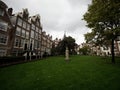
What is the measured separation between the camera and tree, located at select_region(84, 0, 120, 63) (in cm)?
1500

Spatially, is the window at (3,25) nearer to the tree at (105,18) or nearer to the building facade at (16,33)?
the building facade at (16,33)

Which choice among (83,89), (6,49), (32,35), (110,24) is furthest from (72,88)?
(32,35)

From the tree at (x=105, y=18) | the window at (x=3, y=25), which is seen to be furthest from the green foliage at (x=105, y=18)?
the window at (x=3, y=25)

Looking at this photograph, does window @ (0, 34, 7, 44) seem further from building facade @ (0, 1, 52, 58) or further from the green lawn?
the green lawn

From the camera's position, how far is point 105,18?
16.7 m

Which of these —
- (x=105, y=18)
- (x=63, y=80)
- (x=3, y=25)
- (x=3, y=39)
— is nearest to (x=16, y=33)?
(x=3, y=25)

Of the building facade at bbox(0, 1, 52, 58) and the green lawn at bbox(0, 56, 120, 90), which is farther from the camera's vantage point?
the building facade at bbox(0, 1, 52, 58)

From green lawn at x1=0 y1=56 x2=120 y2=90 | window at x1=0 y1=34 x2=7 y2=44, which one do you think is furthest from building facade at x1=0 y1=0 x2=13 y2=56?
green lawn at x1=0 y1=56 x2=120 y2=90

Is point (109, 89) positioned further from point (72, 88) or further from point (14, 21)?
A: point (14, 21)

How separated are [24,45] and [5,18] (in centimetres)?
1200

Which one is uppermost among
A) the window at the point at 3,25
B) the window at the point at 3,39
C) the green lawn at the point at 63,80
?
the window at the point at 3,25

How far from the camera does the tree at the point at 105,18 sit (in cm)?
1500

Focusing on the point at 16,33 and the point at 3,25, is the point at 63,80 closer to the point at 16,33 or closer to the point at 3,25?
the point at 3,25

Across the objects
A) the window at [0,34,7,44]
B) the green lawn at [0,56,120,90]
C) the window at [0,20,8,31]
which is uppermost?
the window at [0,20,8,31]
